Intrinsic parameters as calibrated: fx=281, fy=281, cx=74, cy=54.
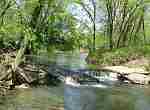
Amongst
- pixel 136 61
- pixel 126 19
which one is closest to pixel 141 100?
pixel 136 61

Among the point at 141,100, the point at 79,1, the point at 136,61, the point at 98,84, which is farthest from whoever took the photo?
the point at 79,1

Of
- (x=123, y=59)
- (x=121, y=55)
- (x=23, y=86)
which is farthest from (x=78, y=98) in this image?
(x=121, y=55)

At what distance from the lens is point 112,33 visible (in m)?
40.1

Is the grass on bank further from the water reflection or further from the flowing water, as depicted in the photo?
the water reflection

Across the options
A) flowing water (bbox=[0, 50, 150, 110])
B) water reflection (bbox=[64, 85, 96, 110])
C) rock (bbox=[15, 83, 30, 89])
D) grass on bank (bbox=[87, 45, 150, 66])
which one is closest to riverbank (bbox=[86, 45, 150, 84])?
grass on bank (bbox=[87, 45, 150, 66])

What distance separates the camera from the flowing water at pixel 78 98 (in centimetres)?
1458

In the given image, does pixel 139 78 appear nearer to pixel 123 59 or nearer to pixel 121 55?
pixel 123 59

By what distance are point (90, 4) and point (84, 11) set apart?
160 cm

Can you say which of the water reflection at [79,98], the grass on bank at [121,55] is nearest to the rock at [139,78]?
the water reflection at [79,98]

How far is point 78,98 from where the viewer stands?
1711cm

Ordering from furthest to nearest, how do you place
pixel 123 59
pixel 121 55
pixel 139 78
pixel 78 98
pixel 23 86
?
pixel 121 55 → pixel 123 59 → pixel 139 78 → pixel 23 86 → pixel 78 98

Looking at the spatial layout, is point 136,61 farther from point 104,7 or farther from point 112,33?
point 104,7

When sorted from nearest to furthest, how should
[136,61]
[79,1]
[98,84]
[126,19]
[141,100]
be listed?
1. [141,100]
2. [98,84]
3. [136,61]
4. [79,1]
5. [126,19]

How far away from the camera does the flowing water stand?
47.8ft
